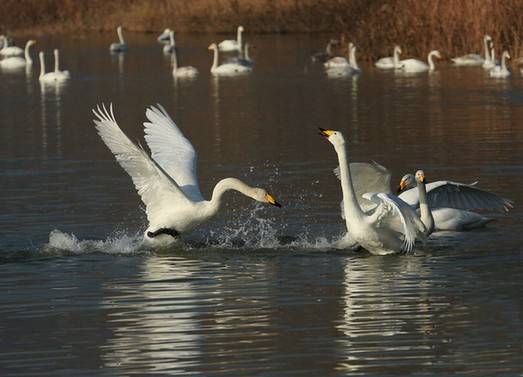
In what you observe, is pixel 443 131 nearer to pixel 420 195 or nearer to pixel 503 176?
pixel 503 176

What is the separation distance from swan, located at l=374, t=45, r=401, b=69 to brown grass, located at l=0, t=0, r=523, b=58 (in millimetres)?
1086

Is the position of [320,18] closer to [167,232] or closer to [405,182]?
[405,182]

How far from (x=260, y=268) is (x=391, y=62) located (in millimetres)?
25624

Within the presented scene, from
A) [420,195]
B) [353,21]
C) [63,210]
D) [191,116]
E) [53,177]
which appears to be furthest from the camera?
[353,21]

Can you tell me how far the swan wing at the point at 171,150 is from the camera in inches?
528

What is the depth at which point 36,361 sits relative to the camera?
827cm

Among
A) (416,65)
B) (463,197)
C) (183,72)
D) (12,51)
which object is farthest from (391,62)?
(463,197)

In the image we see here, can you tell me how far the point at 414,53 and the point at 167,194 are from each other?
27729 millimetres

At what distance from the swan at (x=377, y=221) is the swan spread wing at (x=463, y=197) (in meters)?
1.28

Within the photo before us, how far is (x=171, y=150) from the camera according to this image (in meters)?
13.8

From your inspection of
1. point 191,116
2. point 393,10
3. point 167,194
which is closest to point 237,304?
point 167,194

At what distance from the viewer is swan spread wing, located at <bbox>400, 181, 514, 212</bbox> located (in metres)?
13.1

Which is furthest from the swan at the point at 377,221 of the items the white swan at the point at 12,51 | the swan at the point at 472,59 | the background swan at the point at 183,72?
the white swan at the point at 12,51

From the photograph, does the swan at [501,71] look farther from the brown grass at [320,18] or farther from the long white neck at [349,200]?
the long white neck at [349,200]
